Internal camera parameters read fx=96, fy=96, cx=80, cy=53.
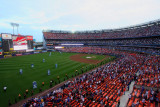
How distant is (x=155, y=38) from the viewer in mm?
45531

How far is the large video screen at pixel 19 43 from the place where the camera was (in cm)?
5144

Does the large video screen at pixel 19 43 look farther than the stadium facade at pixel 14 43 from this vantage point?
Yes

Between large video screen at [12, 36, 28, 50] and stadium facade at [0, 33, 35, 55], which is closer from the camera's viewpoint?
stadium facade at [0, 33, 35, 55]

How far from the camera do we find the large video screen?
5144 centimetres

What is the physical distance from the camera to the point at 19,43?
5312 centimetres

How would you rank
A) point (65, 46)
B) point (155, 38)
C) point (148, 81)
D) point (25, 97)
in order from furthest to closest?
point (65, 46) → point (155, 38) → point (148, 81) → point (25, 97)

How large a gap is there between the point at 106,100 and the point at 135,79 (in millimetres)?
9069

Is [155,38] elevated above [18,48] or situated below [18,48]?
above

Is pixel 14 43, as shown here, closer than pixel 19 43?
Yes

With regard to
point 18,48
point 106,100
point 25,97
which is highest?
point 18,48

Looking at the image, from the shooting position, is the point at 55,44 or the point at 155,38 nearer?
the point at 155,38

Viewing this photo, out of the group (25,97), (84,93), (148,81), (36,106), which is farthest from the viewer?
(148,81)

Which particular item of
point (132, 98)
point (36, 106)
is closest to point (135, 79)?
point (132, 98)

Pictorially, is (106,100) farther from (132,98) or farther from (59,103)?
(59,103)
